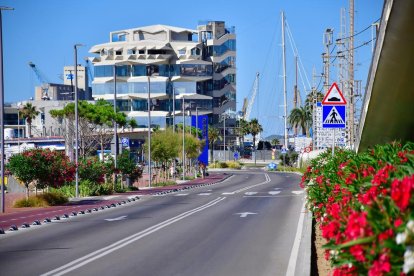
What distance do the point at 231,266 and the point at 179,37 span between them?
5799 inches

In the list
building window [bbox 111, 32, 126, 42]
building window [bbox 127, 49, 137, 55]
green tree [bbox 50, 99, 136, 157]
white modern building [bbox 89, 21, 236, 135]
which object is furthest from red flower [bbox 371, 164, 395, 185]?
building window [bbox 111, 32, 126, 42]

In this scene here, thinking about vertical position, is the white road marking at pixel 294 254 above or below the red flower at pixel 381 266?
Answer: below

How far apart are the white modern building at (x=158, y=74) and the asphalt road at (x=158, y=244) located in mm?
116860

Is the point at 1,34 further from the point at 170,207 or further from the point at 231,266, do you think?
the point at 231,266

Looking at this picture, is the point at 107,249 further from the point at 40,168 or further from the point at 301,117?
the point at 301,117

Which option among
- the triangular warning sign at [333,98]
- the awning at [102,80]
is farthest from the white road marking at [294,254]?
the awning at [102,80]

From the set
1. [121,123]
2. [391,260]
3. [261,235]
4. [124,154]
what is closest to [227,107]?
[121,123]

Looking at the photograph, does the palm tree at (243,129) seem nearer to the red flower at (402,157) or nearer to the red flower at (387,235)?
the red flower at (402,157)

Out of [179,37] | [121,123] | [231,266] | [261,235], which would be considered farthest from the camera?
[179,37]

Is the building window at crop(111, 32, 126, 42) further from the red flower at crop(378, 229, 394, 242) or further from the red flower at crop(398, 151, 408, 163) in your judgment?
the red flower at crop(378, 229, 394, 242)

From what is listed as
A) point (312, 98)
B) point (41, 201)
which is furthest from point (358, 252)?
point (312, 98)

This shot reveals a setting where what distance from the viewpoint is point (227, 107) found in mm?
164250

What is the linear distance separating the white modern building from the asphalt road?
117 metres

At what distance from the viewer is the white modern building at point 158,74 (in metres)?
148
